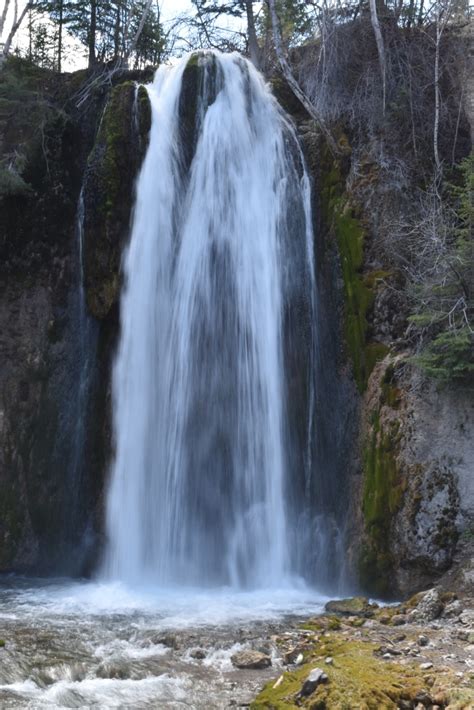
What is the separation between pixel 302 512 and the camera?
10.7m

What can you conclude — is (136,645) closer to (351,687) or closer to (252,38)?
(351,687)

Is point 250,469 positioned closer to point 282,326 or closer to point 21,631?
point 282,326

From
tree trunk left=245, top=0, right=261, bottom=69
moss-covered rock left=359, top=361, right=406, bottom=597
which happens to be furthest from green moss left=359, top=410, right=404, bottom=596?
tree trunk left=245, top=0, right=261, bottom=69

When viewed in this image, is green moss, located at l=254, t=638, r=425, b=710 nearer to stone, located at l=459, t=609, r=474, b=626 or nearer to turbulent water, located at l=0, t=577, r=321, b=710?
turbulent water, located at l=0, t=577, r=321, b=710

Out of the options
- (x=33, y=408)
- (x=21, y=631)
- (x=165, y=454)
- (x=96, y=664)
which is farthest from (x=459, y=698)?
(x=33, y=408)

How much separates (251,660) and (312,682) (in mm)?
1271

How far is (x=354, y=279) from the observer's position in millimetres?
11195

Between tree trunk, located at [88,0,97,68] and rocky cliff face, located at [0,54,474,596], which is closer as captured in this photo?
rocky cliff face, located at [0,54,474,596]

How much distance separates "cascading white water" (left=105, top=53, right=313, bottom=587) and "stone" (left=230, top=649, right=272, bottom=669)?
3.62m

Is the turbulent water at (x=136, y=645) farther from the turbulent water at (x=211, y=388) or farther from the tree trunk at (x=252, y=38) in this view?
the tree trunk at (x=252, y=38)

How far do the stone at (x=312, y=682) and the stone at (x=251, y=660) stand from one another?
44.5 inches

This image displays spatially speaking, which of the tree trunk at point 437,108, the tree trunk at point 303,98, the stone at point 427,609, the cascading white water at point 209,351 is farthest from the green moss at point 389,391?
the tree trunk at point 303,98

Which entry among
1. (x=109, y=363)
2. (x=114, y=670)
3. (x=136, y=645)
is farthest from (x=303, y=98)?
(x=114, y=670)

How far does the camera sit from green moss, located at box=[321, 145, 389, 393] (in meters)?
10.7
